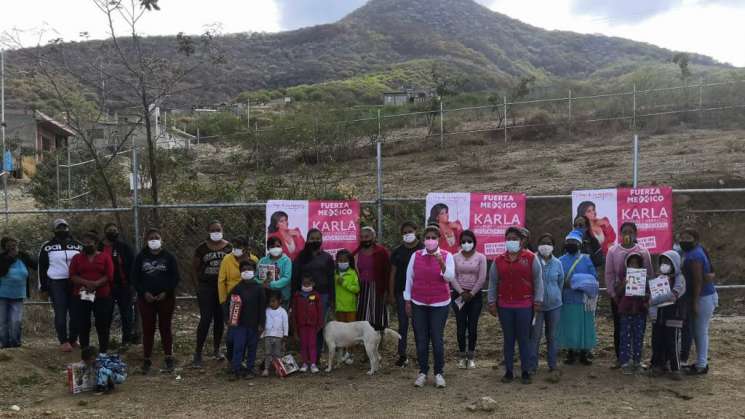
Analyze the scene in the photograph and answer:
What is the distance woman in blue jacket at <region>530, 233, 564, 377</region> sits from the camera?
22.2 feet

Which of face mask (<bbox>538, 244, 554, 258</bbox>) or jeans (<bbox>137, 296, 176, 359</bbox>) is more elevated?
face mask (<bbox>538, 244, 554, 258</bbox>)

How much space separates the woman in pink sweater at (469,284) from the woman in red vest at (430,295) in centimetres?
40

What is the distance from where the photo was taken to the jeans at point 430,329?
6500mm

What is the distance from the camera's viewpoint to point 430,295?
21.2 ft

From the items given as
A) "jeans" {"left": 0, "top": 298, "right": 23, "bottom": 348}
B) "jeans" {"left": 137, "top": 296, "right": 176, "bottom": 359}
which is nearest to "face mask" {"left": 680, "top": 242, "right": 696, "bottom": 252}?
"jeans" {"left": 137, "top": 296, "right": 176, "bottom": 359}

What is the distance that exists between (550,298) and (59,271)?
233 inches

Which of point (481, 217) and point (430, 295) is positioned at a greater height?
point (481, 217)

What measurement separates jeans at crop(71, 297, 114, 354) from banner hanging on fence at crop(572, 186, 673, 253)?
606 centimetres

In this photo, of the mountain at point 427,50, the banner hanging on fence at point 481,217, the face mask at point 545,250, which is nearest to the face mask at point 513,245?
the face mask at point 545,250

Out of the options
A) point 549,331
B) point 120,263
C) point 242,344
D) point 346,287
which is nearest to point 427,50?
point 120,263

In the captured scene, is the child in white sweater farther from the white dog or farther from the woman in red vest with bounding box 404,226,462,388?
the woman in red vest with bounding box 404,226,462,388

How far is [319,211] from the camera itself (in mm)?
8430

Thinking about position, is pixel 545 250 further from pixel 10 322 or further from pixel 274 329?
pixel 10 322

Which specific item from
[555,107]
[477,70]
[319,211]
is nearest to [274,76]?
[477,70]
